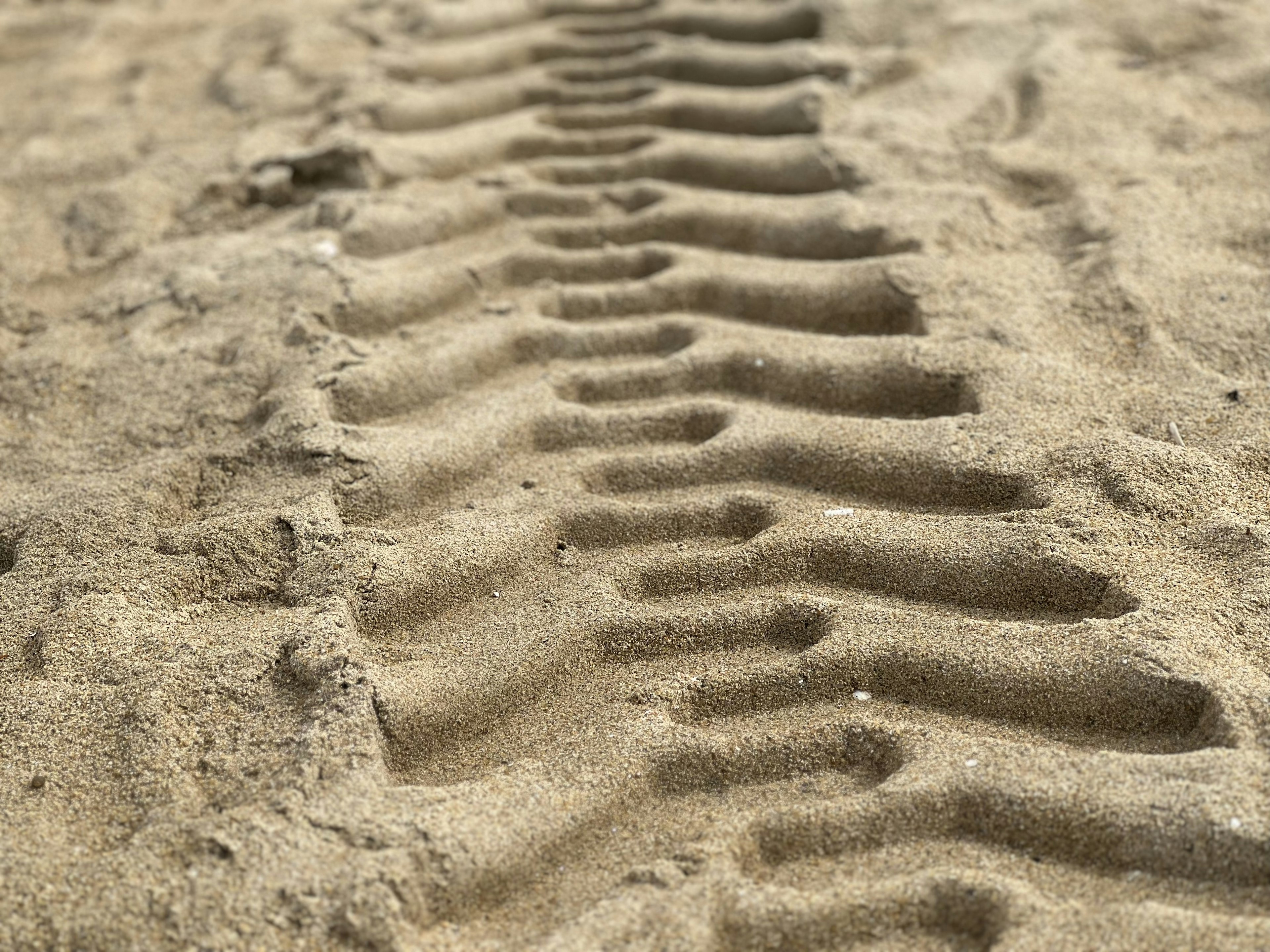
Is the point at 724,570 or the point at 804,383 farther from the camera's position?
the point at 804,383

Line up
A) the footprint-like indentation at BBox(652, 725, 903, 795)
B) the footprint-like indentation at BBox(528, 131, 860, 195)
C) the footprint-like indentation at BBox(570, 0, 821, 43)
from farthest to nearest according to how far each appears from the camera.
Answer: the footprint-like indentation at BBox(570, 0, 821, 43) < the footprint-like indentation at BBox(528, 131, 860, 195) < the footprint-like indentation at BBox(652, 725, 903, 795)

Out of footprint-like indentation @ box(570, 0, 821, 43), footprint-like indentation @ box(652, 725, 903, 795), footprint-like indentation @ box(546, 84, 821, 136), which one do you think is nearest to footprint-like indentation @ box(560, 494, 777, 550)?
footprint-like indentation @ box(652, 725, 903, 795)

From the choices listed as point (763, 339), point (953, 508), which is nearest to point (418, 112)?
point (763, 339)

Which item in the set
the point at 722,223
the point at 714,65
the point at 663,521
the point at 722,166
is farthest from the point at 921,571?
the point at 714,65

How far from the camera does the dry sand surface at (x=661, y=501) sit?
1.15 meters

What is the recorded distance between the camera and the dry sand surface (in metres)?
1.15

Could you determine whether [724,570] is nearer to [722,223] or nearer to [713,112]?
[722,223]

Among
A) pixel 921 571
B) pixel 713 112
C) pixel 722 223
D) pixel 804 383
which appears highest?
pixel 713 112

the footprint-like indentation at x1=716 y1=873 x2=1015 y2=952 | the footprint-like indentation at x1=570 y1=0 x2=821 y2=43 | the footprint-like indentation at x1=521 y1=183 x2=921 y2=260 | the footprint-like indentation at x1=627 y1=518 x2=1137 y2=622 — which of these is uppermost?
the footprint-like indentation at x1=570 y1=0 x2=821 y2=43

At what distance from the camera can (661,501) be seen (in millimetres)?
1629

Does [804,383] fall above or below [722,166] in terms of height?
below

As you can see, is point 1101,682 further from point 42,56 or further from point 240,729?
point 42,56

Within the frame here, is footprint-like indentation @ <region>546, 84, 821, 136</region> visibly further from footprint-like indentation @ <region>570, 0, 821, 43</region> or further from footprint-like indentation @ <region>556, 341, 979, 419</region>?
footprint-like indentation @ <region>556, 341, 979, 419</region>

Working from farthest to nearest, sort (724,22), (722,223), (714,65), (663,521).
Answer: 1. (724,22)
2. (714,65)
3. (722,223)
4. (663,521)
